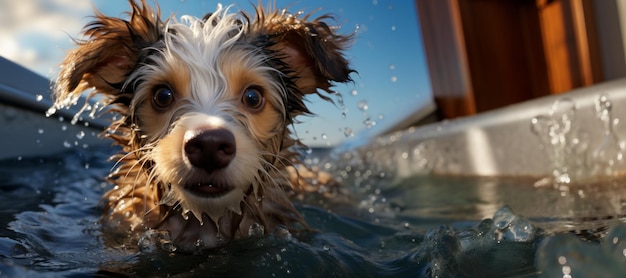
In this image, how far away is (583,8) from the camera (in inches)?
220

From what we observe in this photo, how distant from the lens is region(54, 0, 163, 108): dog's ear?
102 inches

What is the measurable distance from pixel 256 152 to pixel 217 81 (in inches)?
12.6

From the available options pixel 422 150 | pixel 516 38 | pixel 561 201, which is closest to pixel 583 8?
pixel 516 38

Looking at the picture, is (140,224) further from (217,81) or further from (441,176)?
(441,176)

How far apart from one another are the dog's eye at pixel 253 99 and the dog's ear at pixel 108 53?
433 mm

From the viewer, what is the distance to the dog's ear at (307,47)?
265 centimetres

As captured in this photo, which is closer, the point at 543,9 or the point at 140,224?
the point at 140,224

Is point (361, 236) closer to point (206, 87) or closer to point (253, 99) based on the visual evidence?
point (253, 99)

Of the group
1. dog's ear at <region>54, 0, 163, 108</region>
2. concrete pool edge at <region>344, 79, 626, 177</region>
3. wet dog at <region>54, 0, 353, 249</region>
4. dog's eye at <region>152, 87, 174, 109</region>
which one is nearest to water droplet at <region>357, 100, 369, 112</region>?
concrete pool edge at <region>344, 79, 626, 177</region>

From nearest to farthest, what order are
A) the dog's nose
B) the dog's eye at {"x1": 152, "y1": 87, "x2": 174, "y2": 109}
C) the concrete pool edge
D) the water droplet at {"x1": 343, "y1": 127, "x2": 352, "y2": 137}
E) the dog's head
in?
the dog's nose < the dog's head < the dog's eye at {"x1": 152, "y1": 87, "x2": 174, "y2": 109} < the water droplet at {"x1": 343, "y1": 127, "x2": 352, "y2": 137} < the concrete pool edge

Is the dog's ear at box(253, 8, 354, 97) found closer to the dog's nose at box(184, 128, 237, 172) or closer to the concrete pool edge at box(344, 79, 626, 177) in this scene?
the dog's nose at box(184, 128, 237, 172)

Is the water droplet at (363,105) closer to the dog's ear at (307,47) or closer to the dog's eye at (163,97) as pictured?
the dog's ear at (307,47)

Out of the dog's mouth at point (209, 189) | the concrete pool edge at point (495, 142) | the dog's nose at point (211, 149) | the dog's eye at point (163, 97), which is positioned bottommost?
the concrete pool edge at point (495, 142)

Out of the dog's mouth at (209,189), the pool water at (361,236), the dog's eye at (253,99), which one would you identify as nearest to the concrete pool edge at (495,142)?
the pool water at (361,236)
